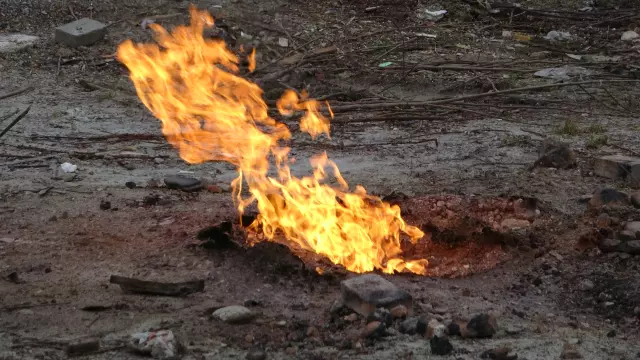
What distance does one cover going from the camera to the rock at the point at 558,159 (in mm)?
7301

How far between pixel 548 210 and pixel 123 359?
3.53 meters

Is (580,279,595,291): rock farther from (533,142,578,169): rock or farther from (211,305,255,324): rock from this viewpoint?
(533,142,578,169): rock

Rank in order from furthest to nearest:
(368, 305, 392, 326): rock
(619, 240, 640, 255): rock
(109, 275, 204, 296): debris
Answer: (619, 240, 640, 255): rock
(109, 275, 204, 296): debris
(368, 305, 392, 326): rock

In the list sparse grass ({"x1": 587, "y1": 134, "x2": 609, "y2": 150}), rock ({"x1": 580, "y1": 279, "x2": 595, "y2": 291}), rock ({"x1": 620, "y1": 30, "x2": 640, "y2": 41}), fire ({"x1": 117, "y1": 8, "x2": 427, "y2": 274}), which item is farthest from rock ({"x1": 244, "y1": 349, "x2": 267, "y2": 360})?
rock ({"x1": 620, "y1": 30, "x2": 640, "y2": 41})

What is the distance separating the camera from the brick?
4.66 m

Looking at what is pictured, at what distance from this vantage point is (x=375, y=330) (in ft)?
14.6

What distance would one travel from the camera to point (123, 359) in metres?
4.23

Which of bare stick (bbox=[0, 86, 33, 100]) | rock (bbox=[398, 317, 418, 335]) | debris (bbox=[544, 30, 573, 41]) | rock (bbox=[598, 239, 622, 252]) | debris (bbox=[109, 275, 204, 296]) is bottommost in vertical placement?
debris (bbox=[544, 30, 573, 41])

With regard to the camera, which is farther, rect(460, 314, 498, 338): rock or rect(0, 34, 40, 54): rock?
rect(0, 34, 40, 54): rock

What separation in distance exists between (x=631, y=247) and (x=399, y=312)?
1803mm

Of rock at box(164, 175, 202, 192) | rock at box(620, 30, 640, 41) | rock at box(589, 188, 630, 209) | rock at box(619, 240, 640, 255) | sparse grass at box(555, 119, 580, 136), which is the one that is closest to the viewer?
rock at box(619, 240, 640, 255)

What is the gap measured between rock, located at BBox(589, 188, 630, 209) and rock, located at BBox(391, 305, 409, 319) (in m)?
2.28

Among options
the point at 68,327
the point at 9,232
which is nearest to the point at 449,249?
the point at 68,327

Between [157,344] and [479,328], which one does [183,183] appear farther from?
[479,328]
